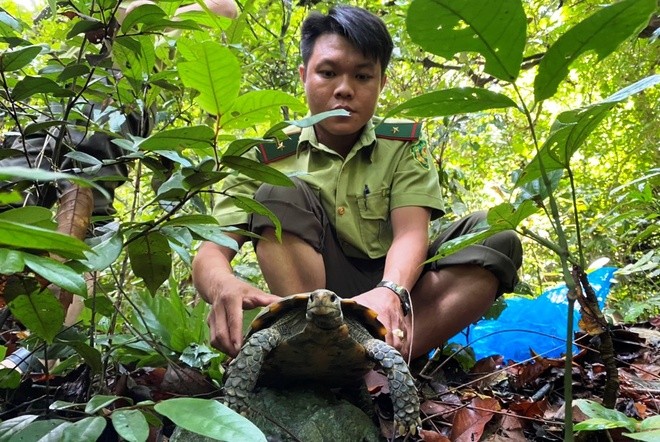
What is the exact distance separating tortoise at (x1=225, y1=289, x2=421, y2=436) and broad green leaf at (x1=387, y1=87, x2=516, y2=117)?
A: 711mm

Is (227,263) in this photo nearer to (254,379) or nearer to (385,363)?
(254,379)

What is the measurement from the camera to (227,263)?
206 centimetres

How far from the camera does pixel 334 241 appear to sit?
236 cm

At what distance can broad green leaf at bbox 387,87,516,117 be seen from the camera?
0.94 m

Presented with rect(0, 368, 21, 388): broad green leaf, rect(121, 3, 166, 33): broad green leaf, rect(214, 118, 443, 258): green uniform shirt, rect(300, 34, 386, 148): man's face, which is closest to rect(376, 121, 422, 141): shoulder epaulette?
rect(214, 118, 443, 258): green uniform shirt

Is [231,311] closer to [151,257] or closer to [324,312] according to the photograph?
[324,312]

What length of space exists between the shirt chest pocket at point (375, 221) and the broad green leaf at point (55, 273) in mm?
1726

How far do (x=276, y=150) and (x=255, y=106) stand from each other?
143 cm

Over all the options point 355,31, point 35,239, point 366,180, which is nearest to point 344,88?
point 355,31

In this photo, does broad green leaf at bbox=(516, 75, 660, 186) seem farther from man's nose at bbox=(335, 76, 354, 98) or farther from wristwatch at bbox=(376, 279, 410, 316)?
man's nose at bbox=(335, 76, 354, 98)

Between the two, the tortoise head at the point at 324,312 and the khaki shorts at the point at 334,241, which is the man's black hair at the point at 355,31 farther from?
the tortoise head at the point at 324,312

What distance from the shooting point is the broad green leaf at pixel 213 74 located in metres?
0.96

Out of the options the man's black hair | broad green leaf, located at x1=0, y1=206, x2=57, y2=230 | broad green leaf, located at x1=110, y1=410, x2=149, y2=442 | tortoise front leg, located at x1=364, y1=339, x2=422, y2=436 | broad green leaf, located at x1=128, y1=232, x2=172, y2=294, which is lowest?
tortoise front leg, located at x1=364, y1=339, x2=422, y2=436

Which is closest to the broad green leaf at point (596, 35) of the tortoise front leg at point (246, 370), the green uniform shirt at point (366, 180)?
the tortoise front leg at point (246, 370)
